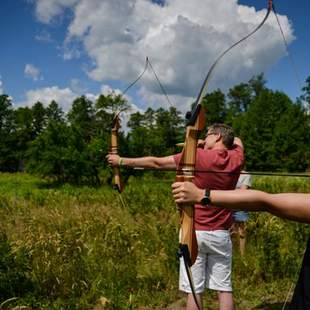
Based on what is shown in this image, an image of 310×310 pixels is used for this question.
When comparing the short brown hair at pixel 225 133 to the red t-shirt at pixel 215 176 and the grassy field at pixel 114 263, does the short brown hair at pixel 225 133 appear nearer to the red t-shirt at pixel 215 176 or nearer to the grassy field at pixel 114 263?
the red t-shirt at pixel 215 176

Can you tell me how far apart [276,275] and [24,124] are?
2379 inches

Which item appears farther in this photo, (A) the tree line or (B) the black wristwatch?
(A) the tree line

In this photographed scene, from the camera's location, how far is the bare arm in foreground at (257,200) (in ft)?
5.04

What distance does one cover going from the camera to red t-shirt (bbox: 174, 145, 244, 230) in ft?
9.12

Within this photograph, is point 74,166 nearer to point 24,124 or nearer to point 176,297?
point 24,124

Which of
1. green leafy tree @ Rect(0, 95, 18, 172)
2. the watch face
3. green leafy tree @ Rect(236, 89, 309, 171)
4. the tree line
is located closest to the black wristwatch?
the watch face

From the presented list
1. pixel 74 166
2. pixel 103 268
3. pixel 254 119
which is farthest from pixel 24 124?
pixel 103 268

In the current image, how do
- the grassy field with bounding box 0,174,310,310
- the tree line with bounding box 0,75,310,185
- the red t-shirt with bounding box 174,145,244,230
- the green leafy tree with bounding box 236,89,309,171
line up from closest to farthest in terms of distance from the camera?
the red t-shirt with bounding box 174,145,244,230
the grassy field with bounding box 0,174,310,310
the tree line with bounding box 0,75,310,185
the green leafy tree with bounding box 236,89,309,171

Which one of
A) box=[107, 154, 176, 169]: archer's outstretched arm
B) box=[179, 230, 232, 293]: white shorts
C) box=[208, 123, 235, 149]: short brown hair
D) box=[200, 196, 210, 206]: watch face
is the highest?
box=[208, 123, 235, 149]: short brown hair

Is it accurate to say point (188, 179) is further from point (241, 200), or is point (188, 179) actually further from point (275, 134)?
point (275, 134)

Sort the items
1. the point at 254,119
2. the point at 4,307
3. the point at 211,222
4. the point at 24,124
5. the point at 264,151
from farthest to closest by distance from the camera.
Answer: the point at 24,124 → the point at 254,119 → the point at 264,151 → the point at 4,307 → the point at 211,222

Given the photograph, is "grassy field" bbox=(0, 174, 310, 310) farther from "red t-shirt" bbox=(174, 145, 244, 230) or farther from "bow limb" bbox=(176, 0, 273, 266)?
"bow limb" bbox=(176, 0, 273, 266)

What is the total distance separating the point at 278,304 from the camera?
4.23 metres

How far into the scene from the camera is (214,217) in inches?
116
